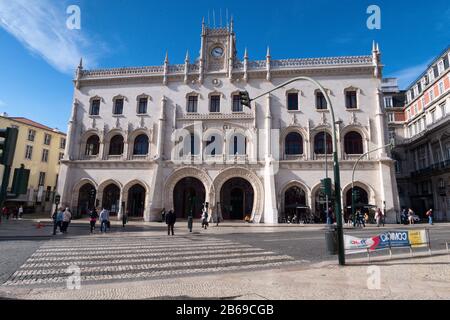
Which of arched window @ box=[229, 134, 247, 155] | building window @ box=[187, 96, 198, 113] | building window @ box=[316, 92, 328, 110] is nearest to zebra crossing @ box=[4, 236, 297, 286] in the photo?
arched window @ box=[229, 134, 247, 155]

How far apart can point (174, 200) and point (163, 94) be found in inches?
490

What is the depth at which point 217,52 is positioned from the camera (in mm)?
34031

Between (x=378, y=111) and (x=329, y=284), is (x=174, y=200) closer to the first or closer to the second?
(x=378, y=111)

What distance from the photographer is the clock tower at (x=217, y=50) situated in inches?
1312

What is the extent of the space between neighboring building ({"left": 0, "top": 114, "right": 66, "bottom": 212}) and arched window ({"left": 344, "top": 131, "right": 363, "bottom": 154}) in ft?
140

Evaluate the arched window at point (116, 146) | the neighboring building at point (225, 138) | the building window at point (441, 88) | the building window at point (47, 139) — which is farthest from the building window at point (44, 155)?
the building window at point (441, 88)

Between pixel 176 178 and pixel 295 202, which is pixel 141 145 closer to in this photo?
pixel 176 178

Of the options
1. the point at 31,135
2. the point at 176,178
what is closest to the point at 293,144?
the point at 176,178

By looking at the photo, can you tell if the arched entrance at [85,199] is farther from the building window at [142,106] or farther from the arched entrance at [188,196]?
the building window at [142,106]

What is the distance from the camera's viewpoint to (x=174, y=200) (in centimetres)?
3178

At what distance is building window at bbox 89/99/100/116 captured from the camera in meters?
34.6

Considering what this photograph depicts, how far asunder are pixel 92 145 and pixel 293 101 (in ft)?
78.9
